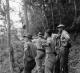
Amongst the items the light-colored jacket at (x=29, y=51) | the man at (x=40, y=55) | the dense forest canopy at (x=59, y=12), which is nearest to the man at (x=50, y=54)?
the light-colored jacket at (x=29, y=51)

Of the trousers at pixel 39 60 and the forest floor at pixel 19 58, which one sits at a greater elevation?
the trousers at pixel 39 60

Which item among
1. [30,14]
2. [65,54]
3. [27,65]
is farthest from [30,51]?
[30,14]

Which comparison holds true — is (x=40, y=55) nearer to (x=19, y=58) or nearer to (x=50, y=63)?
(x=50, y=63)

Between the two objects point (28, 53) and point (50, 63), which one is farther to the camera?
point (28, 53)


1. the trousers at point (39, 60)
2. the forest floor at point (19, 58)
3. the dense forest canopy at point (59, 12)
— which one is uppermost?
the dense forest canopy at point (59, 12)

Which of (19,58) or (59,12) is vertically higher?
(59,12)

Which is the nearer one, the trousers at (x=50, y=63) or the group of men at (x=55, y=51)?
the trousers at (x=50, y=63)

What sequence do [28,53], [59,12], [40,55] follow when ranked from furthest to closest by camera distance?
[59,12] < [40,55] < [28,53]

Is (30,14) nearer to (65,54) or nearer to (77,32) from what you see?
(77,32)

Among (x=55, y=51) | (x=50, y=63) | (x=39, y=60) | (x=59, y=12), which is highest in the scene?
(x=59, y=12)

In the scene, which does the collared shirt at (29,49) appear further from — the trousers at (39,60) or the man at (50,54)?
the man at (50,54)

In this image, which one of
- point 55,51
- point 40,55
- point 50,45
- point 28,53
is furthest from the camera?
point 40,55

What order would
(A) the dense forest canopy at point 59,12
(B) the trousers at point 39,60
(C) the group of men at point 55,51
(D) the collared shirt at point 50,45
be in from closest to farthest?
(D) the collared shirt at point 50,45
(C) the group of men at point 55,51
(B) the trousers at point 39,60
(A) the dense forest canopy at point 59,12

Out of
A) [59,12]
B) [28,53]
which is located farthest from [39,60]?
[59,12]
